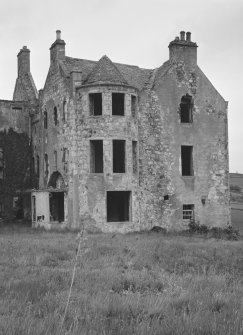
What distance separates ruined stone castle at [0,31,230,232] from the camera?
28688mm

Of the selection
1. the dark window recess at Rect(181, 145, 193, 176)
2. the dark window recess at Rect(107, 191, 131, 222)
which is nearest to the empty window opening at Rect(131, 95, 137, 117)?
the dark window recess at Rect(181, 145, 193, 176)

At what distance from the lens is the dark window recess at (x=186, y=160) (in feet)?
106

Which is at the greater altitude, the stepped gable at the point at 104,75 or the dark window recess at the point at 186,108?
the stepped gable at the point at 104,75

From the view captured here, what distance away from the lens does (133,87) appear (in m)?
29.5

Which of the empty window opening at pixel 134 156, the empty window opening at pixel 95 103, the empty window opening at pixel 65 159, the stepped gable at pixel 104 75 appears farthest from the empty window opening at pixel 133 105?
the empty window opening at pixel 65 159

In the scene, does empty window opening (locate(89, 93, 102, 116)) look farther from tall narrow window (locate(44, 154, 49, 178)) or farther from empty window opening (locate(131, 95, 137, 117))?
tall narrow window (locate(44, 154, 49, 178))

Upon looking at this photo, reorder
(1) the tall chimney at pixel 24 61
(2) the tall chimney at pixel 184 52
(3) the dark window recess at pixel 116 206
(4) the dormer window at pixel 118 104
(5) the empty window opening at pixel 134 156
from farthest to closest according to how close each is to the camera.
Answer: (1) the tall chimney at pixel 24 61 → (2) the tall chimney at pixel 184 52 → (3) the dark window recess at pixel 116 206 → (4) the dormer window at pixel 118 104 → (5) the empty window opening at pixel 134 156

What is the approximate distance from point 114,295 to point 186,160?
2387cm

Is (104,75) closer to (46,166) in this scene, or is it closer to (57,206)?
(46,166)

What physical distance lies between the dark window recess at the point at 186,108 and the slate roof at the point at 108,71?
282 centimetres

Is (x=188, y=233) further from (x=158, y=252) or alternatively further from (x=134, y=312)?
(x=134, y=312)

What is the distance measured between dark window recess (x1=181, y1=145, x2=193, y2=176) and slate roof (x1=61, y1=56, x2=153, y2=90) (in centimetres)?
507

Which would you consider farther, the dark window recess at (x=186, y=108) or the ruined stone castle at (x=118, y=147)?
the dark window recess at (x=186, y=108)

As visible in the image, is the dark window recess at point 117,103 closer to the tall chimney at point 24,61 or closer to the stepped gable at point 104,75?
the stepped gable at point 104,75
